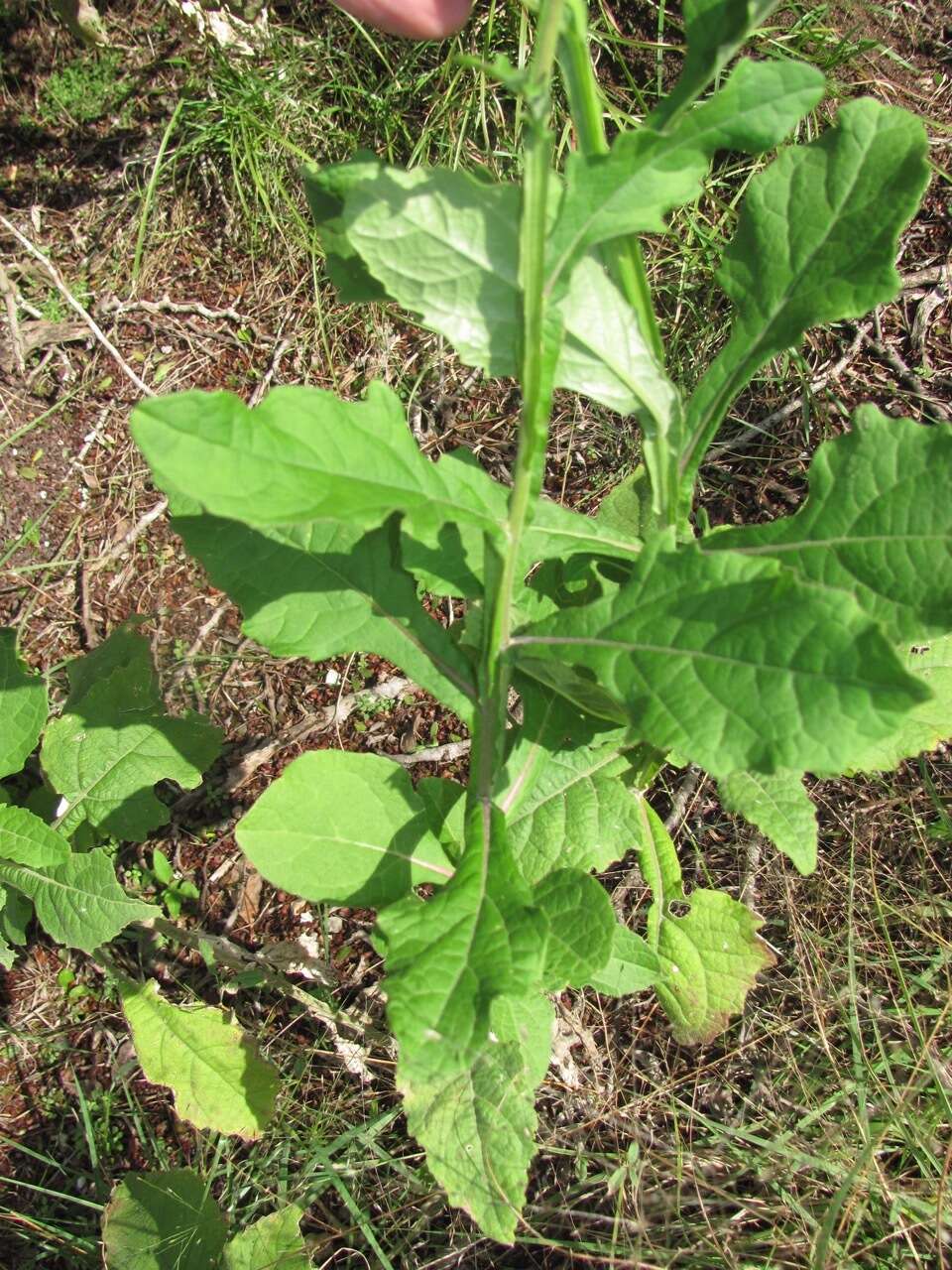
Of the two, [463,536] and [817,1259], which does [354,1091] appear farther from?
[463,536]

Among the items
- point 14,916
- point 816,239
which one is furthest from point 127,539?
point 816,239

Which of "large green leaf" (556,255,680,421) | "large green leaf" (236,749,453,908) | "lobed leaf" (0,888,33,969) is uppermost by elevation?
"large green leaf" (556,255,680,421)

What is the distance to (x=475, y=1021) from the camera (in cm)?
138

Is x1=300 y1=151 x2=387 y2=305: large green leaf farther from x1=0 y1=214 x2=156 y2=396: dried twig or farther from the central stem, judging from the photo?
x1=0 y1=214 x2=156 y2=396: dried twig

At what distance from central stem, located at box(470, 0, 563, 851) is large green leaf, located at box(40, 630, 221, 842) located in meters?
1.09

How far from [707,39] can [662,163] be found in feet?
0.54

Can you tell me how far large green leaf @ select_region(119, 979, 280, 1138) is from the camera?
256 centimetres

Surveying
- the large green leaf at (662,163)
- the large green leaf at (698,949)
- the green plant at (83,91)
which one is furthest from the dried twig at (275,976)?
the green plant at (83,91)

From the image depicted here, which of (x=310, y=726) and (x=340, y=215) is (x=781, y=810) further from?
(x=310, y=726)

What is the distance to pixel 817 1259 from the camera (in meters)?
2.31

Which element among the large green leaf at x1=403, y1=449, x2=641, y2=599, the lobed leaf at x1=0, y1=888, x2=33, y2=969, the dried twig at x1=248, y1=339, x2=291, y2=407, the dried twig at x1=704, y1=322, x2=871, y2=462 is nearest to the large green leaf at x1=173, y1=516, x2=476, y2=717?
the large green leaf at x1=403, y1=449, x2=641, y2=599

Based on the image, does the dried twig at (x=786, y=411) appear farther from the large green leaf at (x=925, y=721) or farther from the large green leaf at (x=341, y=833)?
the large green leaf at (x=341, y=833)

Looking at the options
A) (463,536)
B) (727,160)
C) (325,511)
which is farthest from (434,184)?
(727,160)

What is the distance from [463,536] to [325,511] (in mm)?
583
